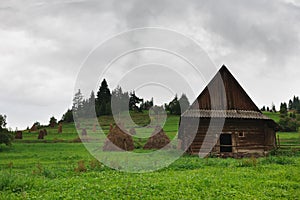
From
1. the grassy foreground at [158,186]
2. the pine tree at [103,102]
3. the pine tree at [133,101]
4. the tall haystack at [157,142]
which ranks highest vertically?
the pine tree at [103,102]

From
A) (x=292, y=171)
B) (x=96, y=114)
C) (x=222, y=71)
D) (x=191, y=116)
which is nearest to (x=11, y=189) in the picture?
(x=292, y=171)

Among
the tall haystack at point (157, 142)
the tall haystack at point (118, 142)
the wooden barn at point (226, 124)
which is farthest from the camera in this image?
the tall haystack at point (157, 142)

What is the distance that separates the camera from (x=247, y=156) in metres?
26.1

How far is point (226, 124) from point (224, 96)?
9.05ft

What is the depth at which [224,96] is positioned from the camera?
97.1 feet

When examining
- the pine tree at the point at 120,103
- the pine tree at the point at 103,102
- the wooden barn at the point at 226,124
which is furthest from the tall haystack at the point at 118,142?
the pine tree at the point at 103,102

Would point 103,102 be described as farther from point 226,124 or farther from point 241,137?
point 241,137

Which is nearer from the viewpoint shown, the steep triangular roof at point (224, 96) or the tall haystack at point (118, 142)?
the steep triangular roof at point (224, 96)

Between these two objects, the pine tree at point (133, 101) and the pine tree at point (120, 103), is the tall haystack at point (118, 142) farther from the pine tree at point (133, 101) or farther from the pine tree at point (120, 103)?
the pine tree at point (133, 101)

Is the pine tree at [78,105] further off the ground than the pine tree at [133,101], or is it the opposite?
the pine tree at [78,105]

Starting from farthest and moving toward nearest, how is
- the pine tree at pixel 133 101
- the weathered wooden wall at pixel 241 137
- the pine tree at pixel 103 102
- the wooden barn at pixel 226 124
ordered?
the pine tree at pixel 103 102 < the weathered wooden wall at pixel 241 137 < the wooden barn at pixel 226 124 < the pine tree at pixel 133 101

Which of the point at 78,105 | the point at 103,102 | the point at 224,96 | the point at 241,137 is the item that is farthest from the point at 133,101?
the point at 78,105

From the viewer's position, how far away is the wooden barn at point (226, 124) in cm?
2781

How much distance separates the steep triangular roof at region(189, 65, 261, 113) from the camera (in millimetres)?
29141
